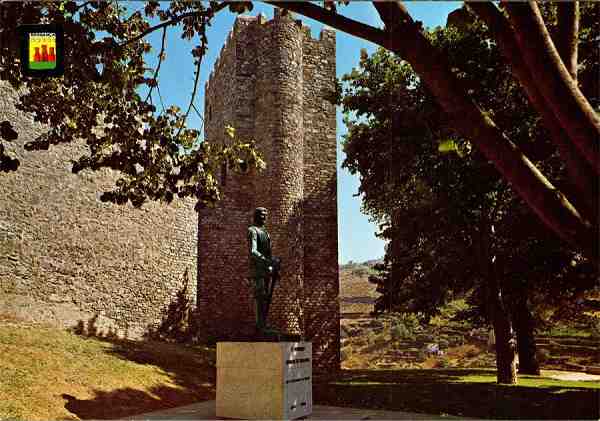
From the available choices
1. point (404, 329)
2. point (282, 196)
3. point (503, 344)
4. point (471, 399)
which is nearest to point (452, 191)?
point (503, 344)

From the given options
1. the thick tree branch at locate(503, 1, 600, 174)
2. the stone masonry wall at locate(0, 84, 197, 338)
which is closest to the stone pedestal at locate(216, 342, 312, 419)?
the thick tree branch at locate(503, 1, 600, 174)

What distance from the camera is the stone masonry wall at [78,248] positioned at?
47.3 ft

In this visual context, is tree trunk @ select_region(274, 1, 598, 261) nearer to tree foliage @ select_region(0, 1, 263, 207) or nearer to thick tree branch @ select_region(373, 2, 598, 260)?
thick tree branch @ select_region(373, 2, 598, 260)

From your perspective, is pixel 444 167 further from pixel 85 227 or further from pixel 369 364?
pixel 369 364

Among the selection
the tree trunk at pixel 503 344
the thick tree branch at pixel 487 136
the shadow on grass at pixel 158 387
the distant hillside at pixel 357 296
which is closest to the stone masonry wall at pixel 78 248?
the shadow on grass at pixel 158 387

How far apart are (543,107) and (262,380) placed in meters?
5.41

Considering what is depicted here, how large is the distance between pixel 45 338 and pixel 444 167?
10.2m

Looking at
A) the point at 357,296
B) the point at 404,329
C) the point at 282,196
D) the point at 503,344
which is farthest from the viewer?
the point at 357,296

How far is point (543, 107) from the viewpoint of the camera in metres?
4.15

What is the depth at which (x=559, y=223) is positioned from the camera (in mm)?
3865

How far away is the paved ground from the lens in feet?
26.9

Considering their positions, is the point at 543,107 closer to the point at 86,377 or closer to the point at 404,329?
the point at 86,377

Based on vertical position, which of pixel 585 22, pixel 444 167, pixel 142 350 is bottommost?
pixel 142 350

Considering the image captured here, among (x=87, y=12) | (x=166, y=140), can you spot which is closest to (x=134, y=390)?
(x=166, y=140)
